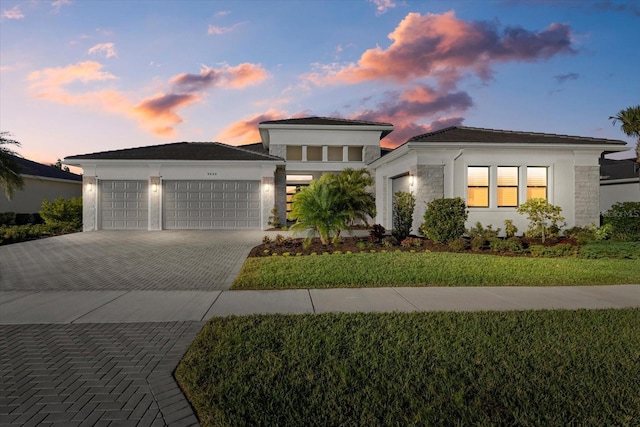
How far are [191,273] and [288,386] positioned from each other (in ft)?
20.0

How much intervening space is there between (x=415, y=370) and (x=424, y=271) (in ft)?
16.0

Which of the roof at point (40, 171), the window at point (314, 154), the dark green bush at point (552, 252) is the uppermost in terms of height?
the window at point (314, 154)

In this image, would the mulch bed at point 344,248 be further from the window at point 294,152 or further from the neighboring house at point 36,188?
the neighboring house at point 36,188

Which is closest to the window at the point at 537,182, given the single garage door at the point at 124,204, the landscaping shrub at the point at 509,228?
the landscaping shrub at the point at 509,228

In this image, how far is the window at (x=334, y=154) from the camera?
77.5 ft

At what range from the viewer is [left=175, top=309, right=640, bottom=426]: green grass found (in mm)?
2873

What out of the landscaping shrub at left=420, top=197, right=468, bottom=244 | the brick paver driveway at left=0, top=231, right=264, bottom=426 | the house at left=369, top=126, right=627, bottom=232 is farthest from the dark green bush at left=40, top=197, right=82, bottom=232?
the landscaping shrub at left=420, top=197, right=468, bottom=244

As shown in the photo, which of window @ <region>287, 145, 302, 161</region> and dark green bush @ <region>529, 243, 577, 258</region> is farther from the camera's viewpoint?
window @ <region>287, 145, 302, 161</region>

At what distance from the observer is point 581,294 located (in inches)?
266

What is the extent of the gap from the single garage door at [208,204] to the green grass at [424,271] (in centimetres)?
1045

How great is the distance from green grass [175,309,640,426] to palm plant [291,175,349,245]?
6.69m

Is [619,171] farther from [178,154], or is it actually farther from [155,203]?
[155,203]

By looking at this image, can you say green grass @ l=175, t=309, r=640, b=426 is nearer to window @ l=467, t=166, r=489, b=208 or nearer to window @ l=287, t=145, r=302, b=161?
window @ l=467, t=166, r=489, b=208

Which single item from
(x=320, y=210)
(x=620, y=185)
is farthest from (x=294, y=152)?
(x=620, y=185)
